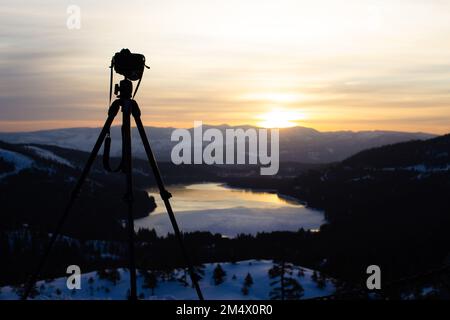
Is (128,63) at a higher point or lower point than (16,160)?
higher

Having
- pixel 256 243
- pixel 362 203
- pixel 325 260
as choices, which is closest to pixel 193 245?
pixel 256 243

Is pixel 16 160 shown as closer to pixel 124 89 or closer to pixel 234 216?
pixel 234 216

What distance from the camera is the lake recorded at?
134m

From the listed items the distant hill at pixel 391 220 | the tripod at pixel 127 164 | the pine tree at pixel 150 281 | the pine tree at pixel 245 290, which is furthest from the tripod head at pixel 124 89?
the pine tree at pixel 150 281

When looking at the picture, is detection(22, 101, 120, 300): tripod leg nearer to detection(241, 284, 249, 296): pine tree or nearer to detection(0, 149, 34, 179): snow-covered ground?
detection(241, 284, 249, 296): pine tree

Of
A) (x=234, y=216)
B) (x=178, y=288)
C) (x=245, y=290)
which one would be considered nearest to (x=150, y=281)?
(x=178, y=288)

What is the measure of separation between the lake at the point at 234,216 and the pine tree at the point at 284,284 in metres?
49.1

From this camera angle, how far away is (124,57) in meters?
4.70

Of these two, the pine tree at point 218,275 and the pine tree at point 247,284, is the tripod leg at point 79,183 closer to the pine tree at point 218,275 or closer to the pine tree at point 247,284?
the pine tree at point 247,284

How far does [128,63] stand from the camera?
Result: 4.71 metres

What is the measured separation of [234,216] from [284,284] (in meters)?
81.7
